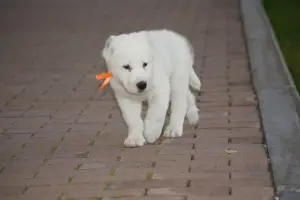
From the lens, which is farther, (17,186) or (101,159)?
(101,159)

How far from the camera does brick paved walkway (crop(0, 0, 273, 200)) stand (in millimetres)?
4301

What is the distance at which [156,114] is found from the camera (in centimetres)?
500

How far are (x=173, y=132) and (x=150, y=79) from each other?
634mm

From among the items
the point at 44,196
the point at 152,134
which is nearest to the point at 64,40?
the point at 152,134

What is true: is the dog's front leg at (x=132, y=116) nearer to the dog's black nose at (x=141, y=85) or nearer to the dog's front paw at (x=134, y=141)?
the dog's front paw at (x=134, y=141)

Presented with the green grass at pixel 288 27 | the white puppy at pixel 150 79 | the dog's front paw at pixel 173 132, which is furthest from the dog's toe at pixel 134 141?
the green grass at pixel 288 27

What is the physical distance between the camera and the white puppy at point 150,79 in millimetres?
4777

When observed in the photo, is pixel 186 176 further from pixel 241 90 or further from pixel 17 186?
pixel 241 90

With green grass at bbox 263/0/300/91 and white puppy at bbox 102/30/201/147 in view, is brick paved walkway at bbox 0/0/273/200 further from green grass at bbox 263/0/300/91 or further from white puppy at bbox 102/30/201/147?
green grass at bbox 263/0/300/91

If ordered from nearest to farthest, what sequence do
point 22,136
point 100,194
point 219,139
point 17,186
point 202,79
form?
point 100,194, point 17,186, point 219,139, point 22,136, point 202,79

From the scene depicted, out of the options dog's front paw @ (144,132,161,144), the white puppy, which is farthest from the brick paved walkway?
the white puppy

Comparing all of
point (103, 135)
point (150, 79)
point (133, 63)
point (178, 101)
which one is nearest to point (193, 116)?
point (178, 101)

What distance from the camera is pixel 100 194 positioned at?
13.8ft

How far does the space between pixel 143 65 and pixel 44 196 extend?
1.24m
